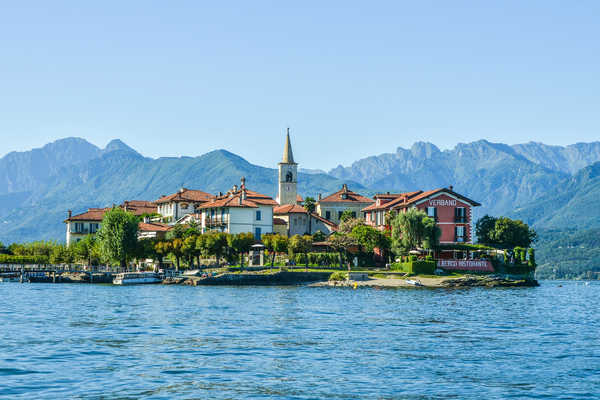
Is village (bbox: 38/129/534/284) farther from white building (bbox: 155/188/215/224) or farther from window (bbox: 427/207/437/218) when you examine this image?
white building (bbox: 155/188/215/224)

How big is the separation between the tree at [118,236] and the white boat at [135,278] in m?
7.86

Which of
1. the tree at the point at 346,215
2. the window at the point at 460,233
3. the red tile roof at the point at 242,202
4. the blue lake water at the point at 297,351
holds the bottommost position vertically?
the blue lake water at the point at 297,351

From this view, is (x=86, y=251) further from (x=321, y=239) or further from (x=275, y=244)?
(x=321, y=239)

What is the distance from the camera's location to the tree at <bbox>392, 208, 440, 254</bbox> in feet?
349

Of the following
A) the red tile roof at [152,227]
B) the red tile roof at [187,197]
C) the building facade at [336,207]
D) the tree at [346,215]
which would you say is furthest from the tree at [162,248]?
the building facade at [336,207]

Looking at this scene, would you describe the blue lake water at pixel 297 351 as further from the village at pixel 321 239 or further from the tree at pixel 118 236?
the tree at pixel 118 236

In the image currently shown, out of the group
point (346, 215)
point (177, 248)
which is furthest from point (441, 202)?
point (177, 248)

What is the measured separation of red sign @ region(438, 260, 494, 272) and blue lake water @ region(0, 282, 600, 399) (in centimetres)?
3901

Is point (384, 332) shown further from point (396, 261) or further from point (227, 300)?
point (396, 261)

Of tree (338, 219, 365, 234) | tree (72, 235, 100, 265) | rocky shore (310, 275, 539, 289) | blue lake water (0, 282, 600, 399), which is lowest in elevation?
blue lake water (0, 282, 600, 399)

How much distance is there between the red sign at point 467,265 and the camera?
4139 inches

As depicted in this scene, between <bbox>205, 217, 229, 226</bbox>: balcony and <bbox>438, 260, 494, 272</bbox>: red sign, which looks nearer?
<bbox>438, 260, 494, 272</bbox>: red sign

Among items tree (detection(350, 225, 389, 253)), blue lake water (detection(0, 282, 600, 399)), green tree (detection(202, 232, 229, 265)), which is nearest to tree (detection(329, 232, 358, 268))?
tree (detection(350, 225, 389, 253))

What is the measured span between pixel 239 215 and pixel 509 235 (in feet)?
148
